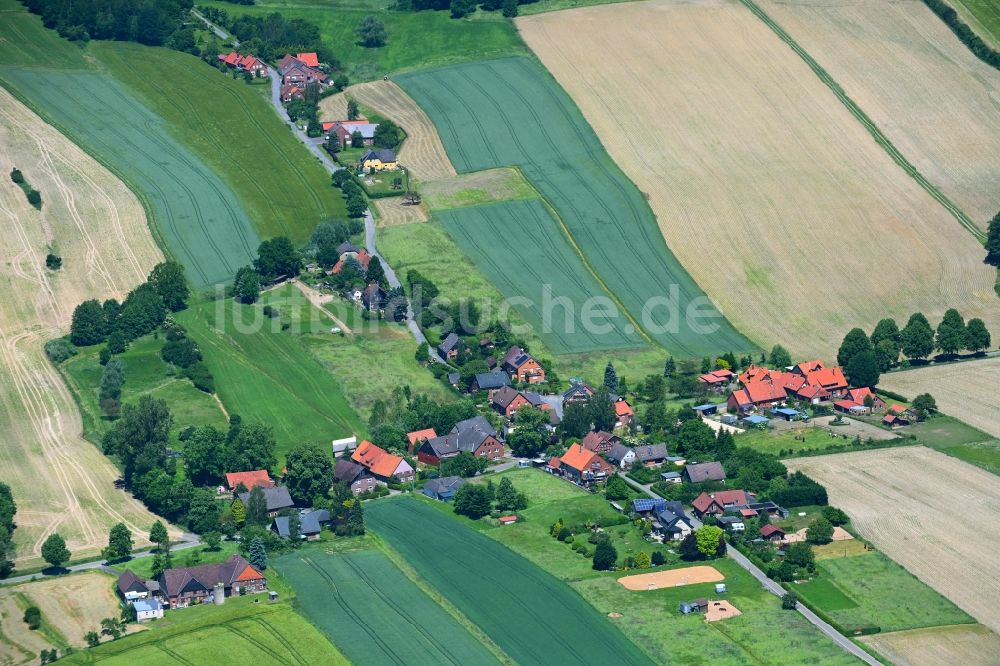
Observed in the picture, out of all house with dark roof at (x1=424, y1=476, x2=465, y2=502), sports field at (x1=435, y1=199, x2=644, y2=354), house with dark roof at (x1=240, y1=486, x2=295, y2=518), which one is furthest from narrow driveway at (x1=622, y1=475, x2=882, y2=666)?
sports field at (x1=435, y1=199, x2=644, y2=354)

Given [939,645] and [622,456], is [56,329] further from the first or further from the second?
[939,645]

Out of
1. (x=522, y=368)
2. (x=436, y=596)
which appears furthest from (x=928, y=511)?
(x=522, y=368)

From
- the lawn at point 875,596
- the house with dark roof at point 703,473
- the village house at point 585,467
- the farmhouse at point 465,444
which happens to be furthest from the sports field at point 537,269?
the lawn at point 875,596

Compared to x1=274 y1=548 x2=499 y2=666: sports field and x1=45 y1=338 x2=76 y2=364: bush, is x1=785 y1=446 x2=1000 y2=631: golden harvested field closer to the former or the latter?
x1=274 y1=548 x2=499 y2=666: sports field

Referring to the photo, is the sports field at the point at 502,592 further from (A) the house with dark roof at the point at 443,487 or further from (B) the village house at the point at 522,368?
(B) the village house at the point at 522,368

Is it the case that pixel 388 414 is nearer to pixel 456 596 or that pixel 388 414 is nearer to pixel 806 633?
pixel 456 596

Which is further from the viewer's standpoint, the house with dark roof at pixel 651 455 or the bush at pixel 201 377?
the bush at pixel 201 377

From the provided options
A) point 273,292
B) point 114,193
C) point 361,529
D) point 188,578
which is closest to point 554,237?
point 273,292
